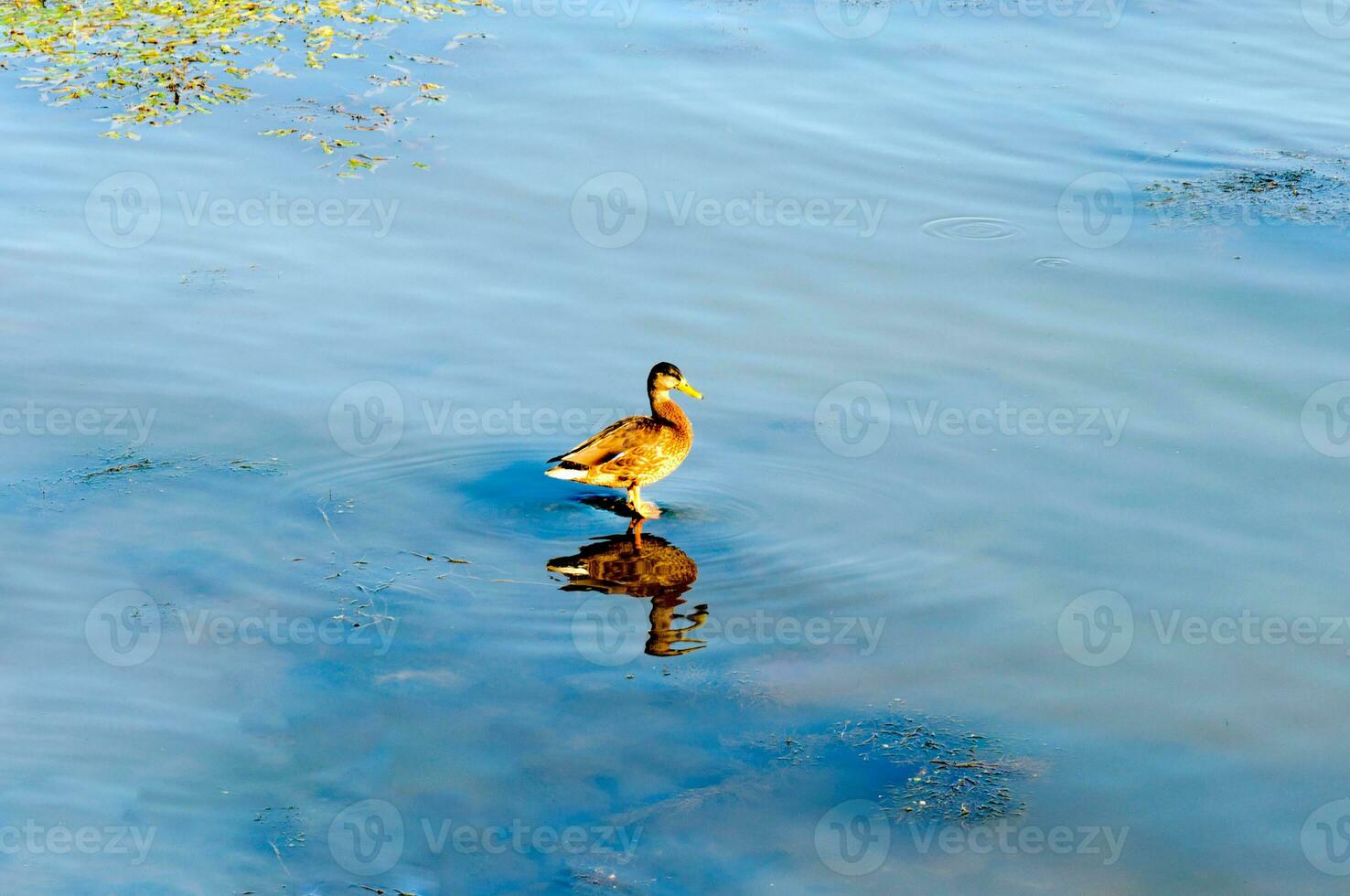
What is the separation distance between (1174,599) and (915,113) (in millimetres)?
7727

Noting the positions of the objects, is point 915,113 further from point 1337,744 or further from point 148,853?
point 148,853

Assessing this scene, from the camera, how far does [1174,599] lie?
7.84 metres

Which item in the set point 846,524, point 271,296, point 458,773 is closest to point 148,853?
point 458,773
